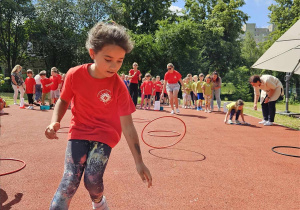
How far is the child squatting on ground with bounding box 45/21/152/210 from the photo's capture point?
2.48 m

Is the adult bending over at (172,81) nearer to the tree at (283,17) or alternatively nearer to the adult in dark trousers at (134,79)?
the adult in dark trousers at (134,79)

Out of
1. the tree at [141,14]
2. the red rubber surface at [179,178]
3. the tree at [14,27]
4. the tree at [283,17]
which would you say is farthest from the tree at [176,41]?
the red rubber surface at [179,178]

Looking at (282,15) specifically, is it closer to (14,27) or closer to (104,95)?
(14,27)

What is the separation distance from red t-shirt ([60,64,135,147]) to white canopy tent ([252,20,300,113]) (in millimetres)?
9175

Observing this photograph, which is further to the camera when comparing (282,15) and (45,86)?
(282,15)

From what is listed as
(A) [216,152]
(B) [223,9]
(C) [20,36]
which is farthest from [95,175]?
(B) [223,9]

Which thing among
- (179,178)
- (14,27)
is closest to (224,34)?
(14,27)

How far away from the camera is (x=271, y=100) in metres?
10.5

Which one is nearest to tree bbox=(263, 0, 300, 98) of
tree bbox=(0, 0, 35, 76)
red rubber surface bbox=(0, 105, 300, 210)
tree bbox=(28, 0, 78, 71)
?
tree bbox=(28, 0, 78, 71)

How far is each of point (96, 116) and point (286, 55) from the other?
9963mm

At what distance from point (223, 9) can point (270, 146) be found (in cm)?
4200

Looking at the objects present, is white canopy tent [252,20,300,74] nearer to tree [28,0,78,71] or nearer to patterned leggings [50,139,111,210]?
patterned leggings [50,139,111,210]

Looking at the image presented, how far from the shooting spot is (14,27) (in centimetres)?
3516

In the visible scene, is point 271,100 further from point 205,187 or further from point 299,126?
point 205,187
